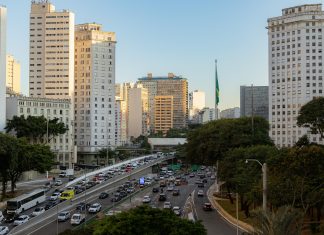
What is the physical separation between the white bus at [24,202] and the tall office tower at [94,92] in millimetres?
79017

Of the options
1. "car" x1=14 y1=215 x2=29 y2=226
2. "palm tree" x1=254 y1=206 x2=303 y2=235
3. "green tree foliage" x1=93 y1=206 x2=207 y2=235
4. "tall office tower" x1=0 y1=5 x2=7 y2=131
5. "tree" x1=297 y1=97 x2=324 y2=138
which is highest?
"tall office tower" x1=0 y1=5 x2=7 y2=131

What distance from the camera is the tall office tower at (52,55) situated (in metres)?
152

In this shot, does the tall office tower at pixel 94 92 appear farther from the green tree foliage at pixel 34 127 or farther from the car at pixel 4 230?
the car at pixel 4 230

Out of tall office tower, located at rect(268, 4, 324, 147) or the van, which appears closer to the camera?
the van

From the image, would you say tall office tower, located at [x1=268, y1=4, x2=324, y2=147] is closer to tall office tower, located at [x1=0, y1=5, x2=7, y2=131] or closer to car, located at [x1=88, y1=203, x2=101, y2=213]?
tall office tower, located at [x1=0, y1=5, x2=7, y2=131]

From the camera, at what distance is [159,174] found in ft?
427

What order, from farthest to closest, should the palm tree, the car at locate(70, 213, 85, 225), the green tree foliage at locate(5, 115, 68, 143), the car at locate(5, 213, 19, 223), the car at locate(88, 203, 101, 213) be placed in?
1. the green tree foliage at locate(5, 115, 68, 143)
2. the car at locate(88, 203, 101, 213)
3. the car at locate(5, 213, 19, 223)
4. the car at locate(70, 213, 85, 225)
5. the palm tree

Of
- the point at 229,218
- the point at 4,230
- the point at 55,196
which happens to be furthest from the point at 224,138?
the point at 4,230

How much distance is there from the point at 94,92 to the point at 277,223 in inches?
5260

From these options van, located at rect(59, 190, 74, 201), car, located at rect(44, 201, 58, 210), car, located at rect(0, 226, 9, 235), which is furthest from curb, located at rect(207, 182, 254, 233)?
car, located at rect(0, 226, 9, 235)

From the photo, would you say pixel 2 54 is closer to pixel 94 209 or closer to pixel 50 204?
pixel 50 204

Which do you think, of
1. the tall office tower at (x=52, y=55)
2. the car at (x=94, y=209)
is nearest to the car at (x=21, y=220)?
the car at (x=94, y=209)

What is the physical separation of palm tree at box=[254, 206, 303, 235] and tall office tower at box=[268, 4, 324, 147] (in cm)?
12331

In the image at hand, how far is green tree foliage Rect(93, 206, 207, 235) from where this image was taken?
3219cm
